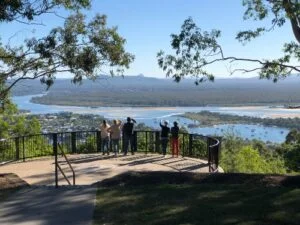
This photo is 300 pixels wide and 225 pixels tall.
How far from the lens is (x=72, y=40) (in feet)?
57.1

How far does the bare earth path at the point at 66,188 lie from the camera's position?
9398mm

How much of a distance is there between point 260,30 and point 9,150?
1220 centimetres

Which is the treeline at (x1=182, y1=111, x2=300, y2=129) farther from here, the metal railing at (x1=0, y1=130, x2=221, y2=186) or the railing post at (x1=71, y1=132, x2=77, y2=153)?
the railing post at (x1=71, y1=132, x2=77, y2=153)

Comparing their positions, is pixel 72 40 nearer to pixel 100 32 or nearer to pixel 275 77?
pixel 100 32


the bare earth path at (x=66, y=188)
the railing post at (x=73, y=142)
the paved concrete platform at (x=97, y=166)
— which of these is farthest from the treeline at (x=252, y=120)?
the bare earth path at (x=66, y=188)

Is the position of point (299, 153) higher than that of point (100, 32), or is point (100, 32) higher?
point (100, 32)

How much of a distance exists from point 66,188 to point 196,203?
12.0 ft

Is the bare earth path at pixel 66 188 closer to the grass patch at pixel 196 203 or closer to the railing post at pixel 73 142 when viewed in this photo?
the grass patch at pixel 196 203

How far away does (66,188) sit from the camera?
12164mm

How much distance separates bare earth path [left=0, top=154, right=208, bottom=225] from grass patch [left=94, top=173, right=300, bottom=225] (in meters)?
0.42

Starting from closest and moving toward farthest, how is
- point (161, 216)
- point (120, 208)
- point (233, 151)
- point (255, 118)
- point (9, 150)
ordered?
1. point (161, 216)
2. point (120, 208)
3. point (9, 150)
4. point (233, 151)
5. point (255, 118)

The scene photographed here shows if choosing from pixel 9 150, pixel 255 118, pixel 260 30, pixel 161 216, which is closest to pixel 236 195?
pixel 161 216

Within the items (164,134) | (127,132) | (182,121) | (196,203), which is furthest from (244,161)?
(182,121)

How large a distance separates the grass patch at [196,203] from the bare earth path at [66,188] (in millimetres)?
419
